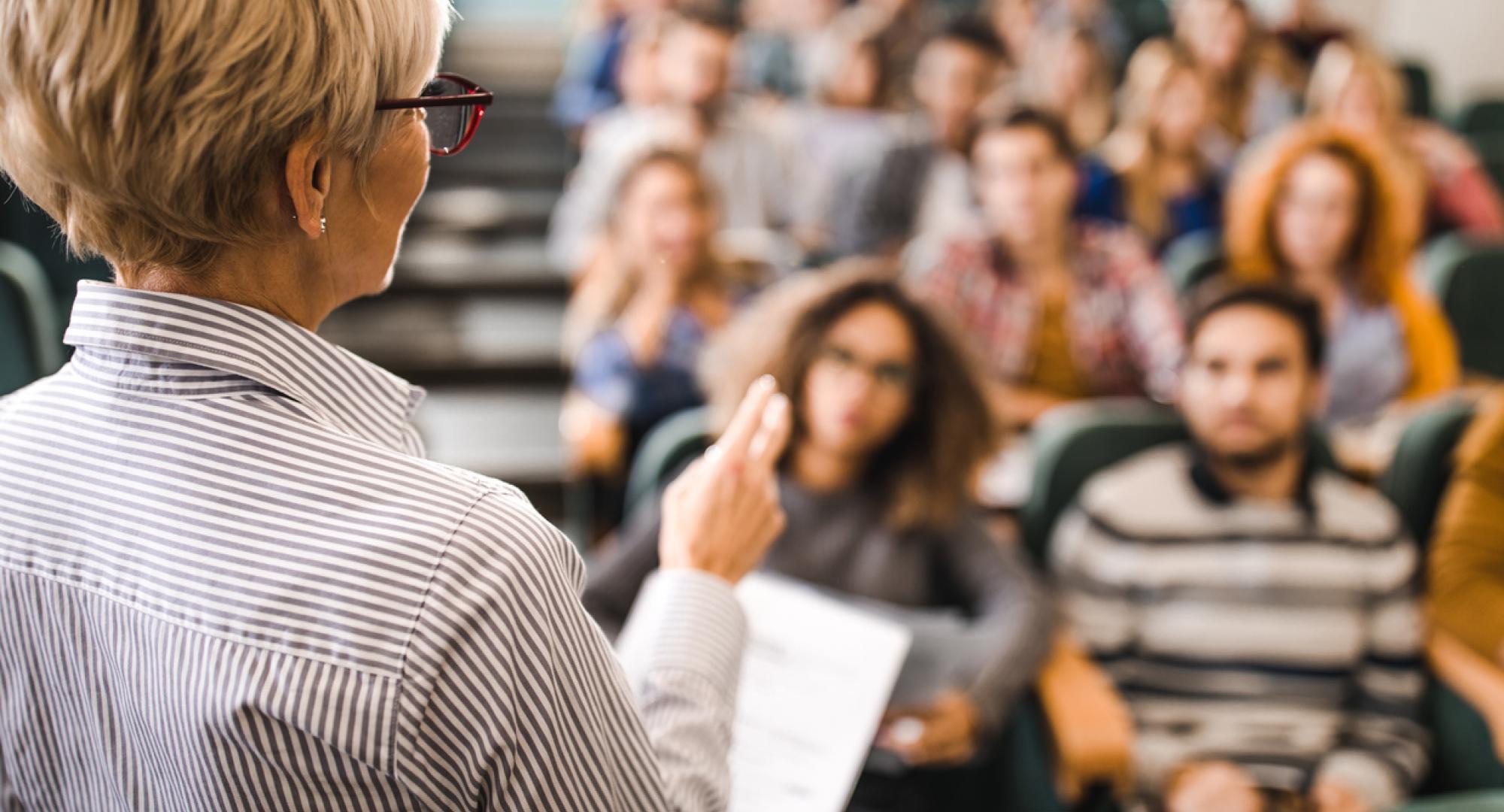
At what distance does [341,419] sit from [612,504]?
60.6 inches

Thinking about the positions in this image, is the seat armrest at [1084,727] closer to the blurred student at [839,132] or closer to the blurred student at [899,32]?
the blurred student at [839,132]

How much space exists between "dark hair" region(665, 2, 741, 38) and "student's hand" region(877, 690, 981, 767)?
2275 millimetres

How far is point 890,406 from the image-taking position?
5.09 ft

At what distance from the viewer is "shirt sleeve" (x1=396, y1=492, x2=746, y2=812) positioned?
52cm

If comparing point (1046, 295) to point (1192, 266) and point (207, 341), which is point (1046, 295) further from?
point (207, 341)

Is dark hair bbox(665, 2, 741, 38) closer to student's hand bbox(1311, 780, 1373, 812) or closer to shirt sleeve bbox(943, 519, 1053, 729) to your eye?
shirt sleeve bbox(943, 519, 1053, 729)

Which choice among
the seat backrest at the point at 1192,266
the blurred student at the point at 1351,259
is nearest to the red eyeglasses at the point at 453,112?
the blurred student at the point at 1351,259

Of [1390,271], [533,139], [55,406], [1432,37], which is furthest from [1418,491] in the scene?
[1432,37]

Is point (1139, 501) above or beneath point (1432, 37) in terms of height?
beneath

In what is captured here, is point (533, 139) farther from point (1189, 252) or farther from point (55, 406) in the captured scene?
point (55, 406)

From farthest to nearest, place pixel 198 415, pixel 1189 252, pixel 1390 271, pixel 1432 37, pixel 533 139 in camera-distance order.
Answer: pixel 1432 37
pixel 533 139
pixel 1189 252
pixel 1390 271
pixel 198 415

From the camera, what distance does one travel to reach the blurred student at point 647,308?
2178 mm

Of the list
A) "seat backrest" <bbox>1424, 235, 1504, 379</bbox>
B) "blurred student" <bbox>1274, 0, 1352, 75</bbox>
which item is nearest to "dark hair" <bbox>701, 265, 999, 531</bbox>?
"seat backrest" <bbox>1424, 235, 1504, 379</bbox>

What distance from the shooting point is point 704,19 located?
312 cm
